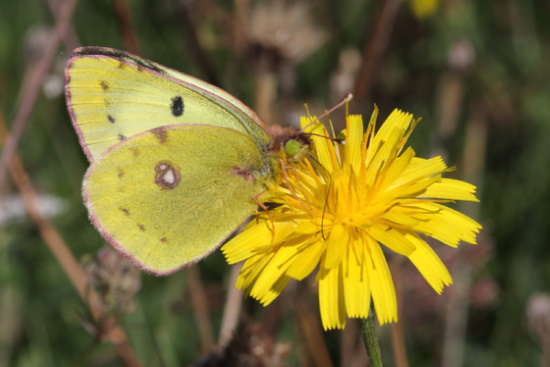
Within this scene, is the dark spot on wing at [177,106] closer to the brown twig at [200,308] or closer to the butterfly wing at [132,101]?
the butterfly wing at [132,101]

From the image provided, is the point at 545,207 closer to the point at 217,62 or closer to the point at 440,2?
the point at 440,2

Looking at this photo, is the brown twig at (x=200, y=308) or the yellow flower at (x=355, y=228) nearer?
the yellow flower at (x=355, y=228)

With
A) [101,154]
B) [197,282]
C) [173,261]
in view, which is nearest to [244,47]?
[197,282]

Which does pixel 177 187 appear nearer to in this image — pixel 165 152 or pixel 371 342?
pixel 165 152

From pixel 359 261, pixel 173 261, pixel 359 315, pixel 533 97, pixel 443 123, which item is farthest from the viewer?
pixel 533 97

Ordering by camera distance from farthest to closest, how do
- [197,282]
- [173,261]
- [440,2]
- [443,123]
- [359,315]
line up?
[440,2]
[443,123]
[197,282]
[173,261]
[359,315]

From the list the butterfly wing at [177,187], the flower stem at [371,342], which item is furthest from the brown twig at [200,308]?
the flower stem at [371,342]

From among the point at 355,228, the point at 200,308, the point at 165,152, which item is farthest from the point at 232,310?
the point at 355,228

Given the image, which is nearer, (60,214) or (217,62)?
(60,214)
